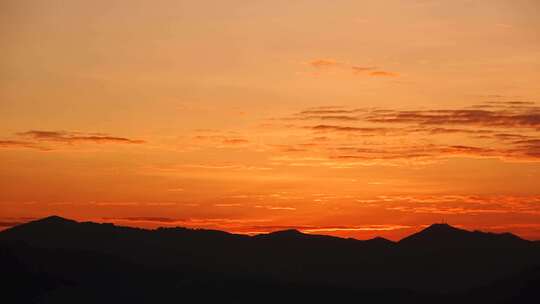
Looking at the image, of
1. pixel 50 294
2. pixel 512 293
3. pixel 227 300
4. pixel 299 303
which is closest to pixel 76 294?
pixel 50 294

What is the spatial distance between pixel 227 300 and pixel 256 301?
19.4ft

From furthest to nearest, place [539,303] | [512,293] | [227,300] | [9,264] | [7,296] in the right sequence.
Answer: [227,300]
[9,264]
[7,296]
[512,293]
[539,303]

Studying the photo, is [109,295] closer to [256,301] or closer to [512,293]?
[256,301]

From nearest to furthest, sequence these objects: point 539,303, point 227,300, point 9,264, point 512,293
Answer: point 539,303 → point 512,293 → point 9,264 → point 227,300

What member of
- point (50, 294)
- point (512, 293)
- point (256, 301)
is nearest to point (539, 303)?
point (512, 293)

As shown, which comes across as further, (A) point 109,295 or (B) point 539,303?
(A) point 109,295

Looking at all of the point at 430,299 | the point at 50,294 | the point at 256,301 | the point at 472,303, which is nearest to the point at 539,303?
the point at 472,303

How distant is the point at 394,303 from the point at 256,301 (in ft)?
92.9

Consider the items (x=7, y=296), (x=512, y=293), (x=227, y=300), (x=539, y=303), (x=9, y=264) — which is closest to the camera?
(x=539, y=303)

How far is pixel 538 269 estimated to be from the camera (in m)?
165

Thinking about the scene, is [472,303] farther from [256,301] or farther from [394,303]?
[256,301]

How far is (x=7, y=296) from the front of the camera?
571 ft

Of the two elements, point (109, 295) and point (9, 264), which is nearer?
point (9, 264)

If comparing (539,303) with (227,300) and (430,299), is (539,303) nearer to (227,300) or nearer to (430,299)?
(430,299)
